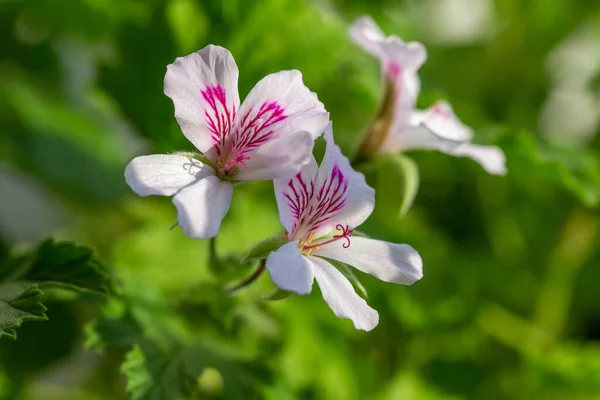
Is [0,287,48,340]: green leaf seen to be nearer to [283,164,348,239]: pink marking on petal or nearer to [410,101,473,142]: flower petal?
[283,164,348,239]: pink marking on petal

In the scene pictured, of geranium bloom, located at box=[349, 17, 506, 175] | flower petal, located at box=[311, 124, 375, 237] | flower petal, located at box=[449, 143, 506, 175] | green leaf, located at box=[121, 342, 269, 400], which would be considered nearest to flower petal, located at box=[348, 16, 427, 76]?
geranium bloom, located at box=[349, 17, 506, 175]

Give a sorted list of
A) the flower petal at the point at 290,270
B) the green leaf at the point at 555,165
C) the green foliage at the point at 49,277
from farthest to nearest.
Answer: the green leaf at the point at 555,165, the green foliage at the point at 49,277, the flower petal at the point at 290,270

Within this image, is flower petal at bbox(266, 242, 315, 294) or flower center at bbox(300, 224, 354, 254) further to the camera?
flower center at bbox(300, 224, 354, 254)

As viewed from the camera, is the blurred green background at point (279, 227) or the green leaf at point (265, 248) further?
the blurred green background at point (279, 227)

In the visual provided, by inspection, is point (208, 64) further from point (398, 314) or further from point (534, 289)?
point (534, 289)

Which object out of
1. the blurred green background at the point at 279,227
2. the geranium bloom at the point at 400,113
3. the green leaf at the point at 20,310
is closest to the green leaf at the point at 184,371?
the blurred green background at the point at 279,227

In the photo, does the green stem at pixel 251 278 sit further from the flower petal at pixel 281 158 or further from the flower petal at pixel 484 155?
the flower petal at pixel 484 155

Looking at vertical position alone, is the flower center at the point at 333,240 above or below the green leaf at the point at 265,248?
above

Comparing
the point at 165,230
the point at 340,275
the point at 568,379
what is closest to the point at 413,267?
the point at 340,275

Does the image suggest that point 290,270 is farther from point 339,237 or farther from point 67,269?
point 67,269
